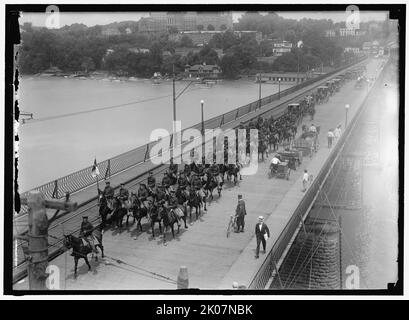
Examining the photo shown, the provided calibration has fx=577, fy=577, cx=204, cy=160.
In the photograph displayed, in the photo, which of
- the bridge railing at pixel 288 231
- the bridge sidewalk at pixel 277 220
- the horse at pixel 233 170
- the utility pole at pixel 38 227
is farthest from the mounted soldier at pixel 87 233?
the horse at pixel 233 170

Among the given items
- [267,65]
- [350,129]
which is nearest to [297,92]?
[267,65]

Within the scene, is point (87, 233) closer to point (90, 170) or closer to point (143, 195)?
point (143, 195)

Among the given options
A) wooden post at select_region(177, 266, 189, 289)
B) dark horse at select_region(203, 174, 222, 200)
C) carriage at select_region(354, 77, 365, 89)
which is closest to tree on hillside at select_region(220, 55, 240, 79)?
carriage at select_region(354, 77, 365, 89)

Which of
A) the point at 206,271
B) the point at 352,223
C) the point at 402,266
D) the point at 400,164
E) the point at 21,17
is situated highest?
the point at 21,17

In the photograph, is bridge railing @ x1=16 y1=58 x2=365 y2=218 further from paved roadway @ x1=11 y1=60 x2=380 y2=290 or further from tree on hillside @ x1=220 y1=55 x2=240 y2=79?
tree on hillside @ x1=220 y1=55 x2=240 y2=79

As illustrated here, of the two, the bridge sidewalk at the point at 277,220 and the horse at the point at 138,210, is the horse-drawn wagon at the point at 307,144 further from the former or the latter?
the horse at the point at 138,210
